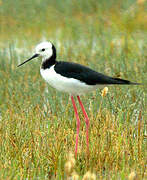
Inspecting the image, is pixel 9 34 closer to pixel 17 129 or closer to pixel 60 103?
pixel 60 103

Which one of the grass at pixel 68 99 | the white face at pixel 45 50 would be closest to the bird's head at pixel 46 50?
the white face at pixel 45 50

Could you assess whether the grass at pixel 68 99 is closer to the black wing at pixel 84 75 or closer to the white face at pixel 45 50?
the black wing at pixel 84 75

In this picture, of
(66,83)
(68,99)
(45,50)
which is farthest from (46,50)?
(68,99)

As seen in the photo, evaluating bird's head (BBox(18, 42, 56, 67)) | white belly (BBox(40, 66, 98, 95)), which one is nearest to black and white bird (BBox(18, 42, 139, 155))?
white belly (BBox(40, 66, 98, 95))

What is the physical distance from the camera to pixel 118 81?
3.83 m

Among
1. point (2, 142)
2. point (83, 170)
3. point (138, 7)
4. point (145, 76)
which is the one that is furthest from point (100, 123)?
point (138, 7)

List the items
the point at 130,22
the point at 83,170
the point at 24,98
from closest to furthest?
the point at 83,170, the point at 24,98, the point at 130,22

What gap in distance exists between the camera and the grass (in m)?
3.58

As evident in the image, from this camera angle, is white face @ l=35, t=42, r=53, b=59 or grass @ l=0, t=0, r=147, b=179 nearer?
grass @ l=0, t=0, r=147, b=179

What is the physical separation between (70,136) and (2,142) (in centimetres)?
54

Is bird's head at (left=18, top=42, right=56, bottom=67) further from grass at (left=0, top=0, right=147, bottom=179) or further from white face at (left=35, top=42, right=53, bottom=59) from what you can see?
grass at (left=0, top=0, right=147, bottom=179)

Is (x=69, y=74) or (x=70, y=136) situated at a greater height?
(x=69, y=74)

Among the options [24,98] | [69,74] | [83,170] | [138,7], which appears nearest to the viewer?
[83,170]

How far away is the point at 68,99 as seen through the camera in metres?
5.10
